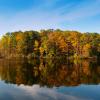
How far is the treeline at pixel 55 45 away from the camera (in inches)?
3145

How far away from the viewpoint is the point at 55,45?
80.1 metres

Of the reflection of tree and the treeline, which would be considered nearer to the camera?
the reflection of tree

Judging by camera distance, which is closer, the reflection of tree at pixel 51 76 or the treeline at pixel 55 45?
the reflection of tree at pixel 51 76

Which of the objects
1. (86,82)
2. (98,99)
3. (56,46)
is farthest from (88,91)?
(56,46)

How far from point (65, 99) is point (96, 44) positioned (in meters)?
65.4

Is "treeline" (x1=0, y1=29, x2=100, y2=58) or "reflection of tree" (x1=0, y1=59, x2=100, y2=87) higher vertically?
"treeline" (x1=0, y1=29, x2=100, y2=58)

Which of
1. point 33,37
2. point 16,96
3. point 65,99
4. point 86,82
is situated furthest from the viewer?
point 33,37

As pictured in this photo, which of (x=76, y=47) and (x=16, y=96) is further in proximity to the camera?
(x=76, y=47)

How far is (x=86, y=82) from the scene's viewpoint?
2559 centimetres

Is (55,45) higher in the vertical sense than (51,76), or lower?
higher

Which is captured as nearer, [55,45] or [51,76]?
[51,76]

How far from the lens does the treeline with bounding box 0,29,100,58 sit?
79.9 meters

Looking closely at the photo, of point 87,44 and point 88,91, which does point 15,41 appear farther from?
point 88,91

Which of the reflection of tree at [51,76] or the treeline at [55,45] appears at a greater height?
the treeline at [55,45]
